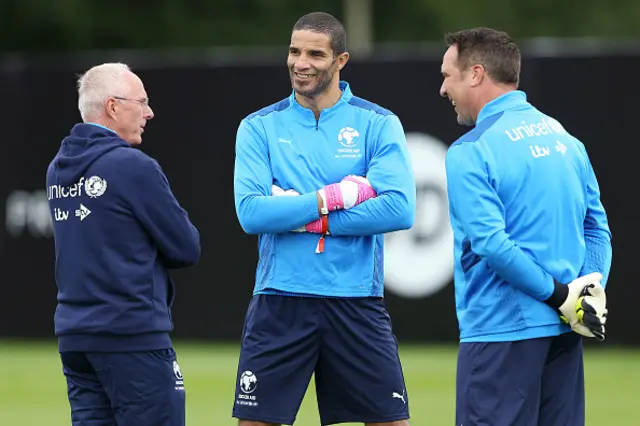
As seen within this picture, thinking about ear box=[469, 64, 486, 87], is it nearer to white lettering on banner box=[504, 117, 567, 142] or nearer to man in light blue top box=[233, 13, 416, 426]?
white lettering on banner box=[504, 117, 567, 142]

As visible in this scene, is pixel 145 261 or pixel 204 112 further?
pixel 204 112

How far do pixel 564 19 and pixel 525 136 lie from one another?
26060 mm

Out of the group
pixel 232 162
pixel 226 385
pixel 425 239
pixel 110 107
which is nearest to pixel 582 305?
pixel 110 107

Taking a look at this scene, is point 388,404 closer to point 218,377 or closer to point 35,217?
point 218,377

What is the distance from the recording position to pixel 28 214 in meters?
14.2

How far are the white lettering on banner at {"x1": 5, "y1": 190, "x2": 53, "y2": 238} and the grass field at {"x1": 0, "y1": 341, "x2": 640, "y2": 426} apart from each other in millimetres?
1173

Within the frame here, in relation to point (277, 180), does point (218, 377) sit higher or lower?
lower

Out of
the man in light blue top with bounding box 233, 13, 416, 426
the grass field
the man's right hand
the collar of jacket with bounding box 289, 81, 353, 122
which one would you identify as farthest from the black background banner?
the man's right hand

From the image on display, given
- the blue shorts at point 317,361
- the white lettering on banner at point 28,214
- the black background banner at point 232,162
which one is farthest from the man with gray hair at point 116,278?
the white lettering on banner at point 28,214

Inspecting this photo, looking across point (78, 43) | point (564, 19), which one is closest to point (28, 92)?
point (78, 43)

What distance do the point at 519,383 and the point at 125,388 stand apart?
1543 millimetres

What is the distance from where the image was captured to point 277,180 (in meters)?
6.23

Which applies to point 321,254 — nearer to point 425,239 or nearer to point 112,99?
point 112,99

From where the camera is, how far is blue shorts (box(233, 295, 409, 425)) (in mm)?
6125
